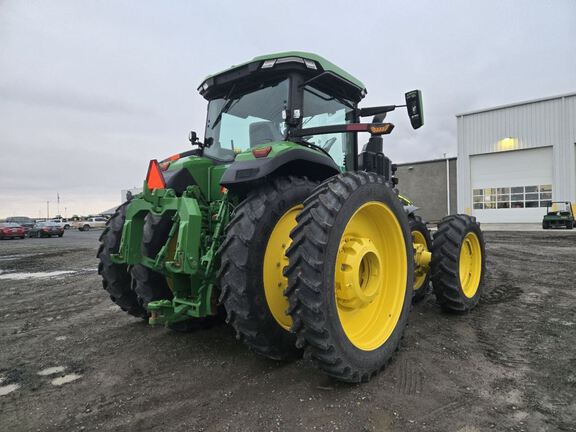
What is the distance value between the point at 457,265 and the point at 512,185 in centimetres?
2693

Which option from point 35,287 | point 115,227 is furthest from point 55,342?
point 35,287

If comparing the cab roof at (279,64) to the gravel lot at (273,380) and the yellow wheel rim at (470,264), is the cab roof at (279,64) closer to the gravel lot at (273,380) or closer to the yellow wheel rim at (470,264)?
the gravel lot at (273,380)

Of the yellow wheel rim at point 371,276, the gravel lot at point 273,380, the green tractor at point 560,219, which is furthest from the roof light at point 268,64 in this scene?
the green tractor at point 560,219

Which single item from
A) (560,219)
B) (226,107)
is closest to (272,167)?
(226,107)

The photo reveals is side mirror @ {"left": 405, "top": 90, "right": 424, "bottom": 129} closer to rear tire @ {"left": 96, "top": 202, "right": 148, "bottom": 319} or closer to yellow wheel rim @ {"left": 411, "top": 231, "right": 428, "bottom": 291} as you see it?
yellow wheel rim @ {"left": 411, "top": 231, "right": 428, "bottom": 291}

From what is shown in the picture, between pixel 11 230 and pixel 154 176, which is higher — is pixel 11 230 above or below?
below

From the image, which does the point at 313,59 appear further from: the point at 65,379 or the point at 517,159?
the point at 517,159

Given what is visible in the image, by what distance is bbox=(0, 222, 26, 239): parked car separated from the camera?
1136 inches

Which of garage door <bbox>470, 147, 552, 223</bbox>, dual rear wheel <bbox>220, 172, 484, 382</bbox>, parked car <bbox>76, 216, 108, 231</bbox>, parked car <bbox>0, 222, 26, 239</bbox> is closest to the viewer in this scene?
dual rear wheel <bbox>220, 172, 484, 382</bbox>

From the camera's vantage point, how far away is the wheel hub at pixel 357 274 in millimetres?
2777

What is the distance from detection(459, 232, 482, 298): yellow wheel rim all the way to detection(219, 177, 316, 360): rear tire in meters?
2.92

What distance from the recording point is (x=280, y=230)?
294 centimetres

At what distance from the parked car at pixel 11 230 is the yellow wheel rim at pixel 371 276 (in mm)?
33664

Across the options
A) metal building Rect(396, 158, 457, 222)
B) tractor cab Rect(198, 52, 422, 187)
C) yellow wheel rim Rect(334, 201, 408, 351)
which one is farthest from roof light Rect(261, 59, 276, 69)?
metal building Rect(396, 158, 457, 222)
